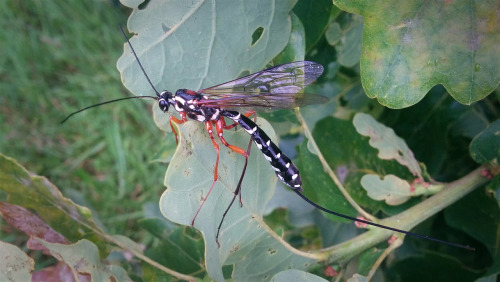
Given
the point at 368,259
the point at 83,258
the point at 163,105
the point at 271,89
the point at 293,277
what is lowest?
the point at 368,259

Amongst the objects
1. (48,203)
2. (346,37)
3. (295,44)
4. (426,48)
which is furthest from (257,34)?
(48,203)

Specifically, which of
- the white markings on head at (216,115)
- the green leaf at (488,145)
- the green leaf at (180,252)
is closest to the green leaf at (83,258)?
the green leaf at (180,252)

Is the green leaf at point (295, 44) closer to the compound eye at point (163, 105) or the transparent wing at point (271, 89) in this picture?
the transparent wing at point (271, 89)

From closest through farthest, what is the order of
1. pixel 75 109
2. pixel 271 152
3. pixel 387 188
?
pixel 271 152 → pixel 387 188 → pixel 75 109

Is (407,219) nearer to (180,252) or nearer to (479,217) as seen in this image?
(479,217)

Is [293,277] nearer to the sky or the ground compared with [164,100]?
nearer to the ground

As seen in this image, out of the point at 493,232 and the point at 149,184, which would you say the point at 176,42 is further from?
the point at 149,184

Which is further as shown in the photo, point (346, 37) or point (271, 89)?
point (346, 37)

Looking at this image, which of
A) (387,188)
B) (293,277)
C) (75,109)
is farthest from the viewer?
(75,109)

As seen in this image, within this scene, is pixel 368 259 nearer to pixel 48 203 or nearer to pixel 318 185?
pixel 318 185
